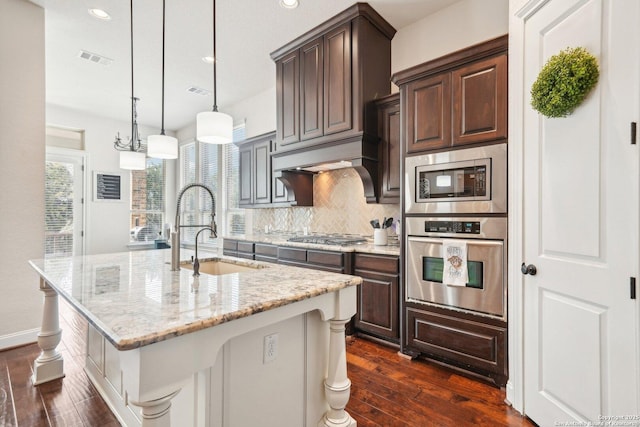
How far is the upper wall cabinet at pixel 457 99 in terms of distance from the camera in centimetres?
214

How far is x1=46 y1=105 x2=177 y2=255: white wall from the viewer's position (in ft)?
18.8

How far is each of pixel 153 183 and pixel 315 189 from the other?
4.48 m

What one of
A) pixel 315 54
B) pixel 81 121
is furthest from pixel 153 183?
pixel 315 54

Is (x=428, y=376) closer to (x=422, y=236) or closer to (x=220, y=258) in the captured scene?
(x=422, y=236)

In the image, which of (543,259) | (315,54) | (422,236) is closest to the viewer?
(543,259)

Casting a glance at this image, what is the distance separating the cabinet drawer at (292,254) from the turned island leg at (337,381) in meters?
1.82

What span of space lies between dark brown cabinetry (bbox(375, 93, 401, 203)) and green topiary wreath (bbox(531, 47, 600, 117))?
4.54ft

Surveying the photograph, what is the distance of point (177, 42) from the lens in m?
3.58

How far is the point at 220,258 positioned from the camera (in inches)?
88.7

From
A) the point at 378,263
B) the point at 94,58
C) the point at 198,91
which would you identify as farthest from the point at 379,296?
the point at 94,58

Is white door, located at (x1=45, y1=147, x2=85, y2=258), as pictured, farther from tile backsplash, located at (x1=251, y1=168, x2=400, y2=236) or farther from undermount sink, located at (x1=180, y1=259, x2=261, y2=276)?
undermount sink, located at (x1=180, y1=259, x2=261, y2=276)

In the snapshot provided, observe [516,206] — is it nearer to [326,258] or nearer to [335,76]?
[326,258]

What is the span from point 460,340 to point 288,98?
126 inches

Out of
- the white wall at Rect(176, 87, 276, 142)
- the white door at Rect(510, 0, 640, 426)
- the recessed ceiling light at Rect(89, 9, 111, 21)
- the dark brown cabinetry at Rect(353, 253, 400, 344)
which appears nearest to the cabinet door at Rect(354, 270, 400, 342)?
the dark brown cabinetry at Rect(353, 253, 400, 344)
